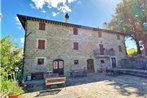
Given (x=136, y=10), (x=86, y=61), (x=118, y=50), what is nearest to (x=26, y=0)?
(x=86, y=61)

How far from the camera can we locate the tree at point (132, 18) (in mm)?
23891

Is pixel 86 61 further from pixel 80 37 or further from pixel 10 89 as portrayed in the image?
pixel 10 89

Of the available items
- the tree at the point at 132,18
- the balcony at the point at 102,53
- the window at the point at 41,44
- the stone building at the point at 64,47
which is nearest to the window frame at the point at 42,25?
the stone building at the point at 64,47

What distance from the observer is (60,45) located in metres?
16.4

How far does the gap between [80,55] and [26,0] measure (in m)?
9.86

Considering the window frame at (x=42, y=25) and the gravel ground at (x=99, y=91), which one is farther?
the window frame at (x=42, y=25)

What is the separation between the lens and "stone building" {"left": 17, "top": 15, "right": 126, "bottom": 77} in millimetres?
14578

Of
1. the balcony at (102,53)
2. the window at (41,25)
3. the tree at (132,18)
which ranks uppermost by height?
the tree at (132,18)

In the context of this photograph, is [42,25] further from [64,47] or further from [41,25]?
[64,47]

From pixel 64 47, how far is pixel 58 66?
274 cm

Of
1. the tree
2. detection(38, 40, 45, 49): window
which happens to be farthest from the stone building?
the tree

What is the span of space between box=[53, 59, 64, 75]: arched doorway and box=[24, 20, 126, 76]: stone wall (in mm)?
406

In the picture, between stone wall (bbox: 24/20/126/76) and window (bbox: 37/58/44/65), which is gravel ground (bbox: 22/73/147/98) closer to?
window (bbox: 37/58/44/65)

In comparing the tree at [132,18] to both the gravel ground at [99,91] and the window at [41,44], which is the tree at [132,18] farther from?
the gravel ground at [99,91]
